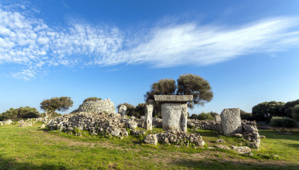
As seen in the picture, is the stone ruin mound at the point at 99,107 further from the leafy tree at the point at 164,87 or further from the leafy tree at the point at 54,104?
the leafy tree at the point at 54,104

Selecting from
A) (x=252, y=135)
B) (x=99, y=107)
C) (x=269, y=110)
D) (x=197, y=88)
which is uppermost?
(x=197, y=88)

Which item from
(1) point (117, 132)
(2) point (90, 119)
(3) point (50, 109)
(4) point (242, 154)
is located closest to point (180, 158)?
(4) point (242, 154)

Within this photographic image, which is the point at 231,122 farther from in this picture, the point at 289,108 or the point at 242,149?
the point at 289,108

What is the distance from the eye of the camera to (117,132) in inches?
460

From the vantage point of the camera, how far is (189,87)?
2997cm

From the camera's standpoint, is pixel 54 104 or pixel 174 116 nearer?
pixel 174 116

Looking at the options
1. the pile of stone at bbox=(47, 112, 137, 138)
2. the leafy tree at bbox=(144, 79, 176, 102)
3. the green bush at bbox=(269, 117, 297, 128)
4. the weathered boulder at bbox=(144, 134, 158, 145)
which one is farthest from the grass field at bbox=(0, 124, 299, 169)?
the leafy tree at bbox=(144, 79, 176, 102)

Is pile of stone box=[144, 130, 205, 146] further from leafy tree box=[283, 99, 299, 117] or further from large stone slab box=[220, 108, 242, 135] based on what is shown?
leafy tree box=[283, 99, 299, 117]

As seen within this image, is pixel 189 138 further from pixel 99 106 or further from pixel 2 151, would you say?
pixel 99 106

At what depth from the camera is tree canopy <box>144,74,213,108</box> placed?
29406 millimetres

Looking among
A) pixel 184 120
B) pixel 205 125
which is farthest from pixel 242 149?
pixel 205 125

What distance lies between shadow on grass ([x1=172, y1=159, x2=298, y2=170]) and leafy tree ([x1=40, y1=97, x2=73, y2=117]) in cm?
4010

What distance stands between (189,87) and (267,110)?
22991 mm

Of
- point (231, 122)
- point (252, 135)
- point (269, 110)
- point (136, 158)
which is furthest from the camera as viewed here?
point (269, 110)
